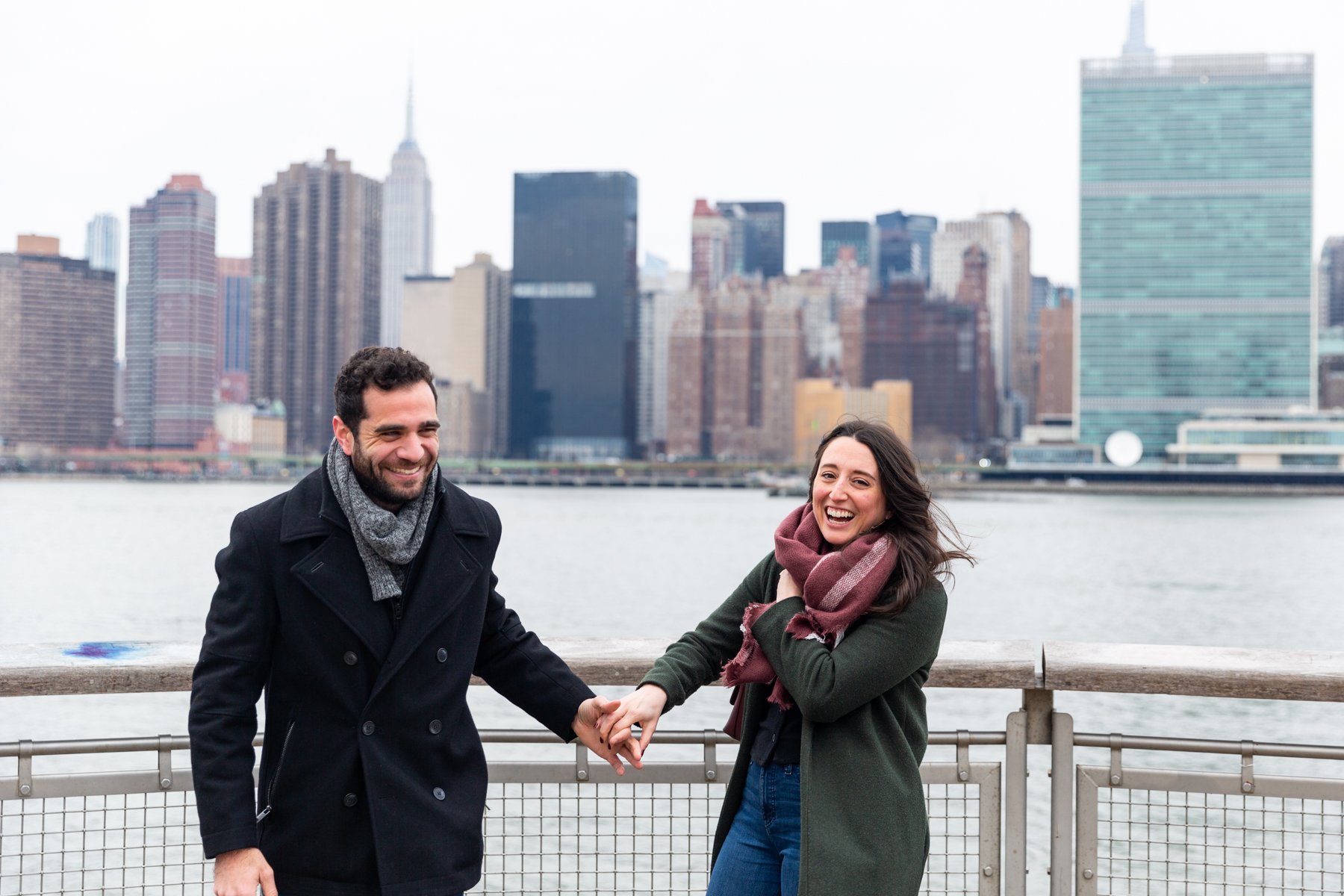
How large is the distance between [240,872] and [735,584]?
133 ft

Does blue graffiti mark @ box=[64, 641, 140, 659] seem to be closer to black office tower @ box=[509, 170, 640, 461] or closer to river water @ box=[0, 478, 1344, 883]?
river water @ box=[0, 478, 1344, 883]

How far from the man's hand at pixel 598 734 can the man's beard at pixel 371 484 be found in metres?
0.67

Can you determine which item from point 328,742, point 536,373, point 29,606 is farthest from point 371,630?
point 536,373

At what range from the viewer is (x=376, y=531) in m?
2.68

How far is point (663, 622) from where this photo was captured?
108 feet

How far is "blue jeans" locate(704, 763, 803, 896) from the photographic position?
8.98 ft

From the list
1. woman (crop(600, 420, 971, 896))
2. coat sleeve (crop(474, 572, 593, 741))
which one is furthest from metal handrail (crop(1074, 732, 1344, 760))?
coat sleeve (crop(474, 572, 593, 741))

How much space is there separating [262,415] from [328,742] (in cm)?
20022

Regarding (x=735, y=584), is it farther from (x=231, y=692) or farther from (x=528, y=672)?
(x=231, y=692)

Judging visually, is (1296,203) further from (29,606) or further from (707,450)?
(29,606)

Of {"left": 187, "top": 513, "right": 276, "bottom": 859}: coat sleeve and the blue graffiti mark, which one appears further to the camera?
the blue graffiti mark

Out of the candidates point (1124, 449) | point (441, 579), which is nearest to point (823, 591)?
point (441, 579)

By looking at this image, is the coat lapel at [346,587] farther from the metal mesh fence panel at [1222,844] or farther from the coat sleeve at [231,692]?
the metal mesh fence panel at [1222,844]

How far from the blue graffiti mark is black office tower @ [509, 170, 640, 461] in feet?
584
